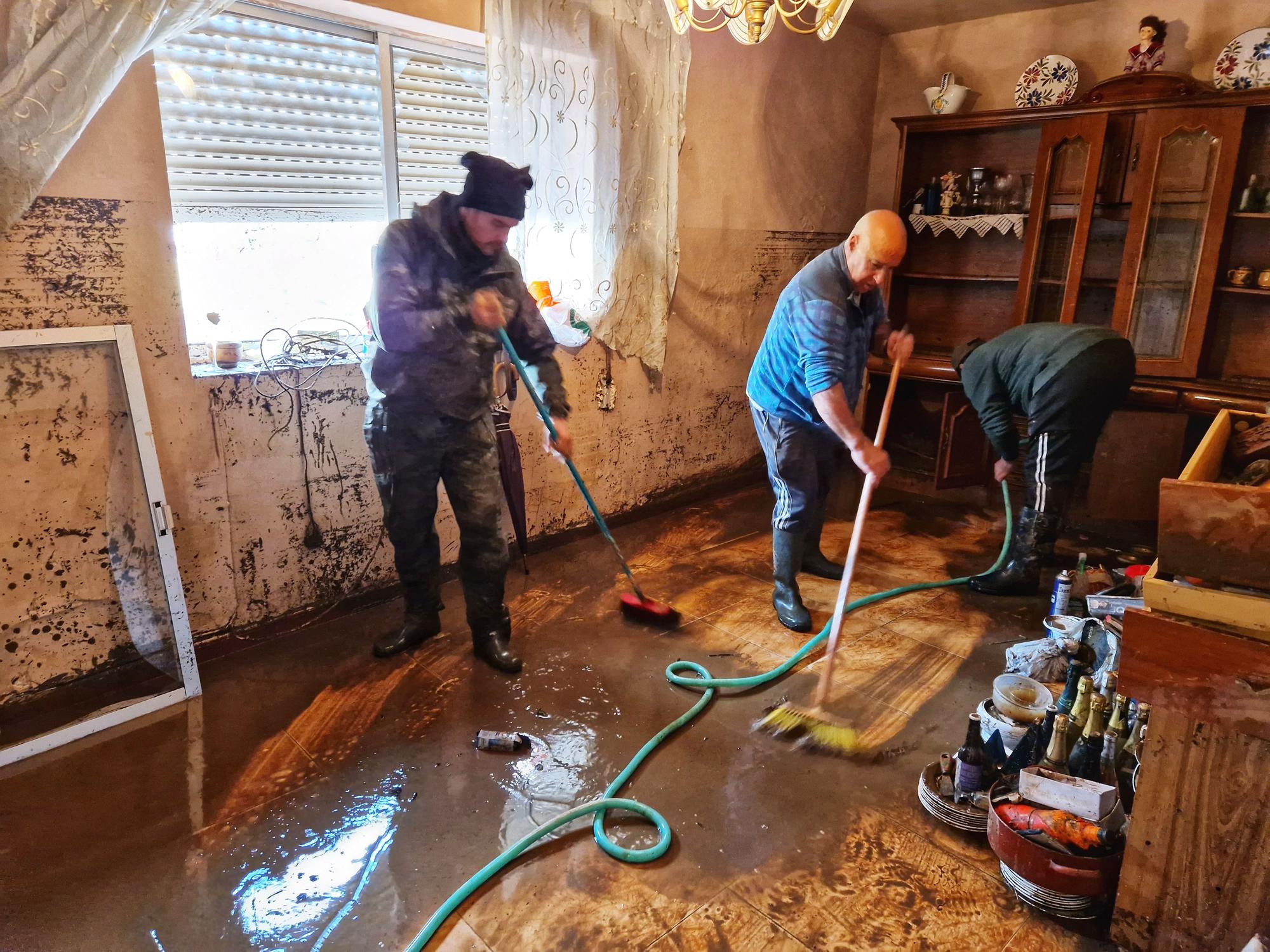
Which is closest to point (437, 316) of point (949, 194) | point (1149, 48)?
point (949, 194)

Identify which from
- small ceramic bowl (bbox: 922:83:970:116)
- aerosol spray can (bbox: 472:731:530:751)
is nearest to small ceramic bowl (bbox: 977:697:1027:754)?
aerosol spray can (bbox: 472:731:530:751)

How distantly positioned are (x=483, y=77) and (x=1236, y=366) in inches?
153

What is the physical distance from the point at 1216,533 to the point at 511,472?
249cm

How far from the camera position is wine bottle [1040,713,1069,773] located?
1.85 m

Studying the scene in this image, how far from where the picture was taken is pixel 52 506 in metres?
2.29

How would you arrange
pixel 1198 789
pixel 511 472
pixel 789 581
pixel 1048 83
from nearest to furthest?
pixel 1198 789 < pixel 789 581 < pixel 511 472 < pixel 1048 83

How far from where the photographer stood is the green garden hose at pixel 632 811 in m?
1.72

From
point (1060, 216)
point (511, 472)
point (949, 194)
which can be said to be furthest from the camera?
point (949, 194)

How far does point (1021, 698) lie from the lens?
218 cm

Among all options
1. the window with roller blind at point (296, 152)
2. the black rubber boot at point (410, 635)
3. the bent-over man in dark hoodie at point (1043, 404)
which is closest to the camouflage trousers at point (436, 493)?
the black rubber boot at point (410, 635)

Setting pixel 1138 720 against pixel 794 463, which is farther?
pixel 794 463

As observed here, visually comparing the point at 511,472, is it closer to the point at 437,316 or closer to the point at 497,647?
the point at 497,647

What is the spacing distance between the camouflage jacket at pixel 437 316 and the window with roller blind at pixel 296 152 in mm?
671

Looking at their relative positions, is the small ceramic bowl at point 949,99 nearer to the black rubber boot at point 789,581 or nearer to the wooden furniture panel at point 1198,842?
the black rubber boot at point 789,581
